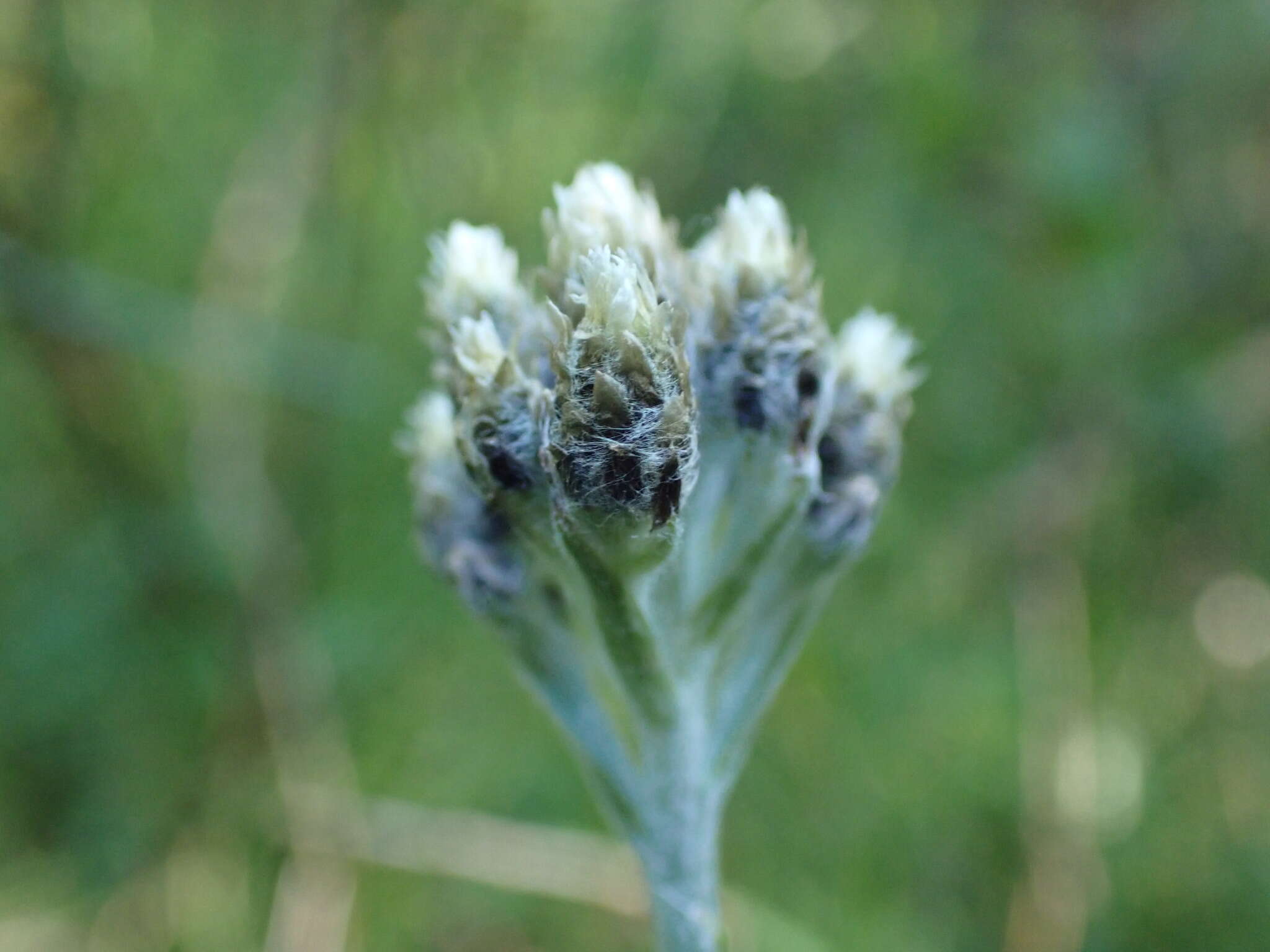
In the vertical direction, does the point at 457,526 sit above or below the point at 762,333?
below

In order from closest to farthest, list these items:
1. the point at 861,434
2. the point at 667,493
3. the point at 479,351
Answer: the point at 667,493 < the point at 479,351 < the point at 861,434

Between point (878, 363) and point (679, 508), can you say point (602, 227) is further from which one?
point (878, 363)

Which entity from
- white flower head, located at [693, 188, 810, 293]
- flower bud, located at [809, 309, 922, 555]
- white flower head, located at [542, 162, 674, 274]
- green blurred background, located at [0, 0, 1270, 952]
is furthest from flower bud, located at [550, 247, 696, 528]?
green blurred background, located at [0, 0, 1270, 952]

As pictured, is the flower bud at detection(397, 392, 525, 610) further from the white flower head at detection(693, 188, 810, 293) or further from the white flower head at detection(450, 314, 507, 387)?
the white flower head at detection(693, 188, 810, 293)

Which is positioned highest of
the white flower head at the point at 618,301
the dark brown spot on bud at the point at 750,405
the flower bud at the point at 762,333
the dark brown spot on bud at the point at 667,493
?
the flower bud at the point at 762,333

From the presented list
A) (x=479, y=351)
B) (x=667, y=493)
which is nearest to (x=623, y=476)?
(x=667, y=493)

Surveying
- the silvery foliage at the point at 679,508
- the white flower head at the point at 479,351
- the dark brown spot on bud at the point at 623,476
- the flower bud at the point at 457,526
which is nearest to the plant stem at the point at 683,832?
the silvery foliage at the point at 679,508

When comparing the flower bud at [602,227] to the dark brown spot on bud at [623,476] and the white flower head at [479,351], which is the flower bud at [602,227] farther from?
the dark brown spot on bud at [623,476]
